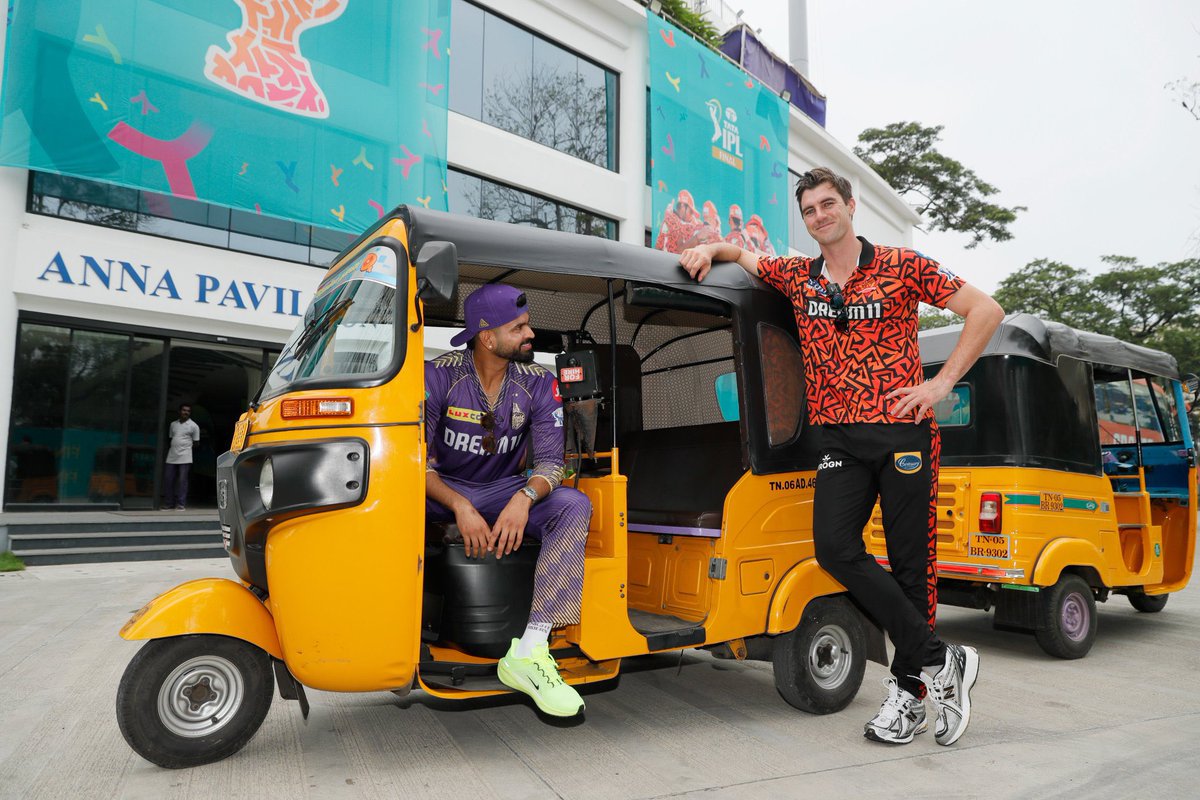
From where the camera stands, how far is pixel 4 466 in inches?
410

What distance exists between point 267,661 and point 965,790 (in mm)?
2794

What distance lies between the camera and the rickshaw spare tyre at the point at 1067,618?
5.44 meters

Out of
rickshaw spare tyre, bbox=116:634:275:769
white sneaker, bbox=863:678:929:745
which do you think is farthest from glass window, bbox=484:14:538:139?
white sneaker, bbox=863:678:929:745

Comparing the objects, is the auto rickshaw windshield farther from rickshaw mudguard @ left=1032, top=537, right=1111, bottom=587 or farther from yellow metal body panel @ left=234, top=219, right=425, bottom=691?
rickshaw mudguard @ left=1032, top=537, right=1111, bottom=587

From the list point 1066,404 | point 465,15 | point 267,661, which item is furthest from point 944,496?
point 465,15

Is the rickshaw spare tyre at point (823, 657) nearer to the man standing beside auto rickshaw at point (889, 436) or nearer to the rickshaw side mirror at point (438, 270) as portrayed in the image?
the man standing beside auto rickshaw at point (889, 436)

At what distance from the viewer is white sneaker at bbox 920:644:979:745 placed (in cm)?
355

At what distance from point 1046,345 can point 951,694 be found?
3.20 metres

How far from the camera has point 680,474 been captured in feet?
15.7

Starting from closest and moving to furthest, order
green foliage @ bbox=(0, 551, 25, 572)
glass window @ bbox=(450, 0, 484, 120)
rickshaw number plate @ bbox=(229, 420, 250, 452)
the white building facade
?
rickshaw number plate @ bbox=(229, 420, 250, 452) < green foliage @ bbox=(0, 551, 25, 572) < the white building facade < glass window @ bbox=(450, 0, 484, 120)

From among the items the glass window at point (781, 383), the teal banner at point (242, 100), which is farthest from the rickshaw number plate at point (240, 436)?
the teal banner at point (242, 100)

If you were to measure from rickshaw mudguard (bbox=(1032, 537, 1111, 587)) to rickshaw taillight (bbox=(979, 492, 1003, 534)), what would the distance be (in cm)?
35

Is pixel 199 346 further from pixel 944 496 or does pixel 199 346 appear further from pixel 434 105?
pixel 944 496

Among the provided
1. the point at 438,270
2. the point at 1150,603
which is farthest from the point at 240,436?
the point at 1150,603
